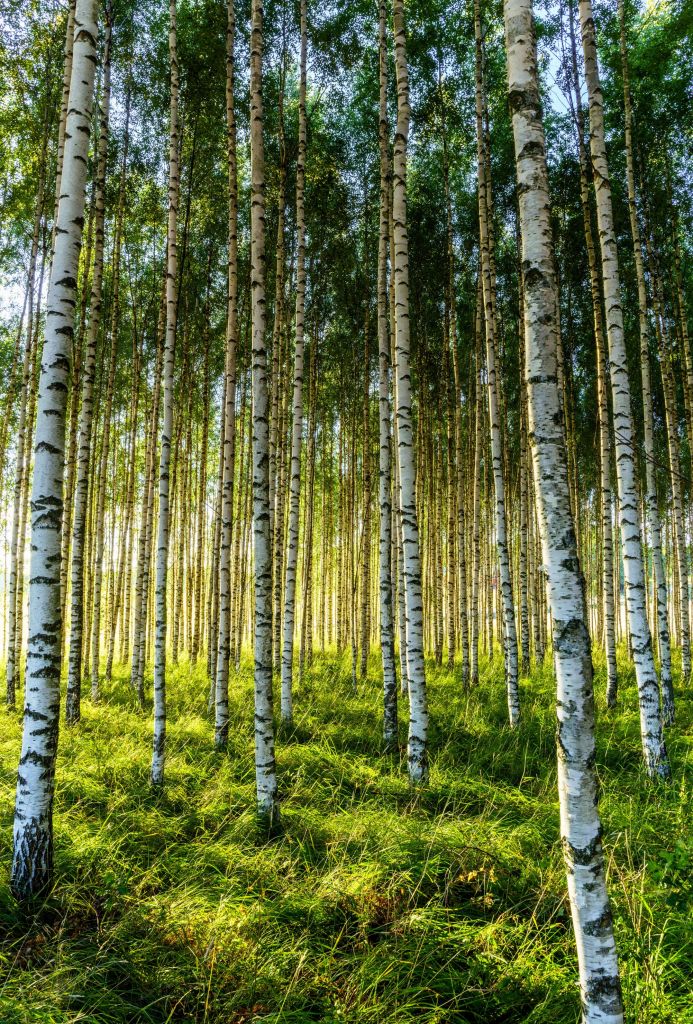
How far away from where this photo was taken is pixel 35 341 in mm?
9469

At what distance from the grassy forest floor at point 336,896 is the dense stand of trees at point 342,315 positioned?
1.49 feet

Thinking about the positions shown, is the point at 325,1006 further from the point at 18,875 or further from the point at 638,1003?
the point at 18,875

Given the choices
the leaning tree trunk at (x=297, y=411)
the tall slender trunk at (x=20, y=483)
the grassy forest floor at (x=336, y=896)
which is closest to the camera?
the grassy forest floor at (x=336, y=896)

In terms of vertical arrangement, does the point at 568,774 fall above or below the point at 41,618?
below

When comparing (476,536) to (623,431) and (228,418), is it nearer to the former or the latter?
(623,431)

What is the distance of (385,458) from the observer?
7023 millimetres

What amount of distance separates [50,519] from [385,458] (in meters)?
4.22

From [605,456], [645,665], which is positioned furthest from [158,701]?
[605,456]

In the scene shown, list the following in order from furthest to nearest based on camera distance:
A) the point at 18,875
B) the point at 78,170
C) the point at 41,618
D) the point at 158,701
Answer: the point at 158,701, the point at 78,170, the point at 41,618, the point at 18,875

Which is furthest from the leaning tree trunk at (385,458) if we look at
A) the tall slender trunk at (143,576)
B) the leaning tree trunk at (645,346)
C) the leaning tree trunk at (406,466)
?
the tall slender trunk at (143,576)

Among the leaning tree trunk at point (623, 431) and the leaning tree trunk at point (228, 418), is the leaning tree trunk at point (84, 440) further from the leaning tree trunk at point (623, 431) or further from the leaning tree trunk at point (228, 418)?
the leaning tree trunk at point (623, 431)

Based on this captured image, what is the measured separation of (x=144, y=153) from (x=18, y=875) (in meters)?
11.9

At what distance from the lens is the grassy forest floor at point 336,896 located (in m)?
Answer: 2.59

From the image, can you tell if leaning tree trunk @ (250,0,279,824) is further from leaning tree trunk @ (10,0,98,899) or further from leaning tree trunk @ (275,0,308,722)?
leaning tree trunk @ (275,0,308,722)
